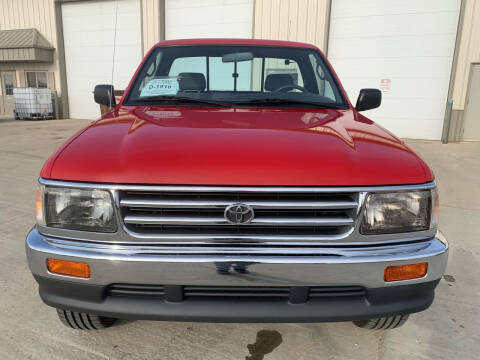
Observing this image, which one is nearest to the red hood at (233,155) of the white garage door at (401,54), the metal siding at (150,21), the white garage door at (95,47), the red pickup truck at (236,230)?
the red pickup truck at (236,230)

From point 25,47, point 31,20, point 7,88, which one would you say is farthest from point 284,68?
point 7,88

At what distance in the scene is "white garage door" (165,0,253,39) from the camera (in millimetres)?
→ 13102

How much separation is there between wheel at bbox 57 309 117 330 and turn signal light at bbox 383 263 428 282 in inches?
58.9

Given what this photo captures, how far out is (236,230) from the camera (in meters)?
1.52

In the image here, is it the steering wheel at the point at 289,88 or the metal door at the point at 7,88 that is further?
the metal door at the point at 7,88

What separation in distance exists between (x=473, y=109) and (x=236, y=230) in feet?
39.8

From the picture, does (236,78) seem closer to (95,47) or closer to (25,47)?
(95,47)

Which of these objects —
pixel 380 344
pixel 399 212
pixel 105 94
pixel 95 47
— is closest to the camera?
pixel 399 212

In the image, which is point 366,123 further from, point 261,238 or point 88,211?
point 88,211

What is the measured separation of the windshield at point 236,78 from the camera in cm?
247

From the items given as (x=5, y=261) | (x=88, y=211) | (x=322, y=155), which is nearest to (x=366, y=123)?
(x=322, y=155)

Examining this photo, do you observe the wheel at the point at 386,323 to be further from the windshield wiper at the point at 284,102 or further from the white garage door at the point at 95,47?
the white garage door at the point at 95,47

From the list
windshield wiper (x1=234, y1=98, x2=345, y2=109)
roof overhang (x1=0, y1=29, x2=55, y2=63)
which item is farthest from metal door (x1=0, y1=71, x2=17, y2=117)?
windshield wiper (x1=234, y1=98, x2=345, y2=109)

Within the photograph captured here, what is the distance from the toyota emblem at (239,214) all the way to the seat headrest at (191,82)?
4.64 ft
